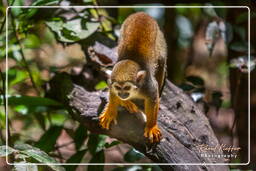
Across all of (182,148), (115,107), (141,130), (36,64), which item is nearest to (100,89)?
(115,107)

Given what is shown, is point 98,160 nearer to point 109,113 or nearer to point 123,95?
point 109,113

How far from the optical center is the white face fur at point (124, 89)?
91.4 inches

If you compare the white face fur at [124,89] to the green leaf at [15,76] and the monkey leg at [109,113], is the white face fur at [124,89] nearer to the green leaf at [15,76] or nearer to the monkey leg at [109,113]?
the monkey leg at [109,113]

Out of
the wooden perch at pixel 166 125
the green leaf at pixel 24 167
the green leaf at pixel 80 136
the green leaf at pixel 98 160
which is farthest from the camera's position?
the green leaf at pixel 80 136

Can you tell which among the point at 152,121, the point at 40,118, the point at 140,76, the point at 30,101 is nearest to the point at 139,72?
the point at 140,76

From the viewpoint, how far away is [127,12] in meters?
3.38

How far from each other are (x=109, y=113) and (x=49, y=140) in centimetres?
54

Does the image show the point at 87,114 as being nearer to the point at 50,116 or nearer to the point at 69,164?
the point at 69,164

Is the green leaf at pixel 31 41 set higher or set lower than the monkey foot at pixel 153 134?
higher

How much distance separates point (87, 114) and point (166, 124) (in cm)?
44

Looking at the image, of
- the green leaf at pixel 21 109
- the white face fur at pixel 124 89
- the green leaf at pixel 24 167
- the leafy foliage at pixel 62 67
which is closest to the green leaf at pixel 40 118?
the leafy foliage at pixel 62 67

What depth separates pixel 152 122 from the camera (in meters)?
2.37

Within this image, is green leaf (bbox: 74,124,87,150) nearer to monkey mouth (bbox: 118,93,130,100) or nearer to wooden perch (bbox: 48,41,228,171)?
wooden perch (bbox: 48,41,228,171)

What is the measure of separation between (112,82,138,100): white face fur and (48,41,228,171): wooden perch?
145 mm
